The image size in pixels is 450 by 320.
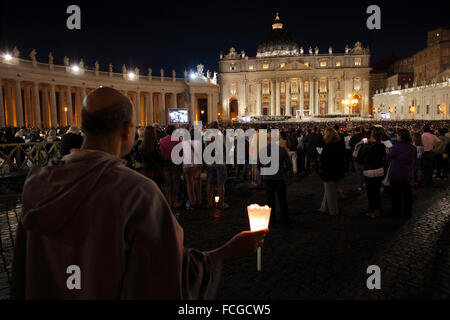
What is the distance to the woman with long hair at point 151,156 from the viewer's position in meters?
8.22

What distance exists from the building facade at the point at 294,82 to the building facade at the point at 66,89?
118 ft

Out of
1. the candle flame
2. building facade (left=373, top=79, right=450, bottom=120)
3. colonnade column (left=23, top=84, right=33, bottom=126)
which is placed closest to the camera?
the candle flame

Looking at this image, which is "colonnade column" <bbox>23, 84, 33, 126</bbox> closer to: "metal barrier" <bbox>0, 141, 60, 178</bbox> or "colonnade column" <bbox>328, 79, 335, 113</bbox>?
"metal barrier" <bbox>0, 141, 60, 178</bbox>

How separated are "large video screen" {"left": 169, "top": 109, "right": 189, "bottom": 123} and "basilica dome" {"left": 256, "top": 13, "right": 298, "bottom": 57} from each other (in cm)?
7944

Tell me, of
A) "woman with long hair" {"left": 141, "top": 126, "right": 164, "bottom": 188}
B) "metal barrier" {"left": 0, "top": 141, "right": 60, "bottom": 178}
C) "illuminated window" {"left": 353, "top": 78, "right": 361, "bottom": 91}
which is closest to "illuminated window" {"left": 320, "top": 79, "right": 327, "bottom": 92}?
"illuminated window" {"left": 353, "top": 78, "right": 361, "bottom": 91}

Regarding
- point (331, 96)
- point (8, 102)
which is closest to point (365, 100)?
point (331, 96)

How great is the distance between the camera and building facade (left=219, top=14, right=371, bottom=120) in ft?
302

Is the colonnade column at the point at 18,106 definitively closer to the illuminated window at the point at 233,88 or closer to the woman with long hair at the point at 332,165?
the woman with long hair at the point at 332,165

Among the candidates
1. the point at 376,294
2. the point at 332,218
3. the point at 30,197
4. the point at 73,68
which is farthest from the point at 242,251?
the point at 73,68

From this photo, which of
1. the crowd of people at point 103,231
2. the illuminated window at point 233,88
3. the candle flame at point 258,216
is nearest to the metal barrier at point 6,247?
the candle flame at point 258,216

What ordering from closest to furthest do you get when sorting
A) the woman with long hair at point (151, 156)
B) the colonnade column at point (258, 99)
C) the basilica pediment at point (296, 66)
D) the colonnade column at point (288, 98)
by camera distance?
the woman with long hair at point (151, 156) < the basilica pediment at point (296, 66) < the colonnade column at point (288, 98) < the colonnade column at point (258, 99)

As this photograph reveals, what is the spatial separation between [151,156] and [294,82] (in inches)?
3594
